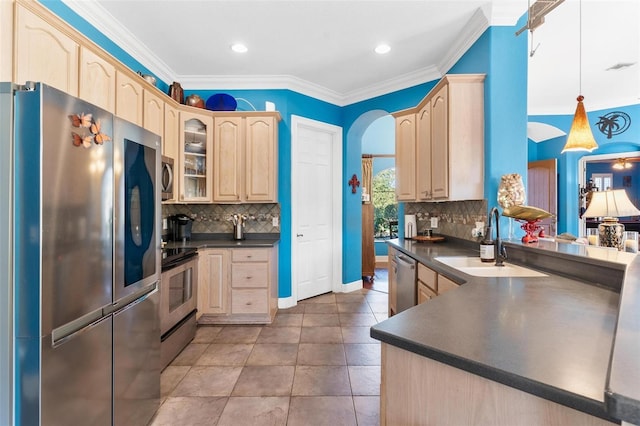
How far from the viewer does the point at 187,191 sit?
3484mm

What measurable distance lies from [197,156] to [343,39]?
2.07 metres

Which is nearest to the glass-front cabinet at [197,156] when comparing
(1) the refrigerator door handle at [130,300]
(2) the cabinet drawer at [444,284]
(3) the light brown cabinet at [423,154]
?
(1) the refrigerator door handle at [130,300]

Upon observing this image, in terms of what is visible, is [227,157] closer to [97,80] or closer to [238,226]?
[238,226]

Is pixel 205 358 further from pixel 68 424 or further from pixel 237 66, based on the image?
pixel 237 66

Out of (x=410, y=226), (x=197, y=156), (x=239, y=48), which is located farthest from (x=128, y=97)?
(x=410, y=226)

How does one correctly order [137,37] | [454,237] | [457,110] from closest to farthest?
[457,110], [137,37], [454,237]

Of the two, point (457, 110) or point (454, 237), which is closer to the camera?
point (457, 110)

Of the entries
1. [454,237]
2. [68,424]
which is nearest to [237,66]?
[454,237]

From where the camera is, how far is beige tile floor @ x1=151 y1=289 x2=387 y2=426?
6.27 ft

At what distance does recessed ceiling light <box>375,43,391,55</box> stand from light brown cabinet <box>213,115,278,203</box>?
136 centimetres

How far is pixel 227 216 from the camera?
12.9 feet

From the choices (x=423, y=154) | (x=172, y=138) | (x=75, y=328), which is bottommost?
(x=75, y=328)

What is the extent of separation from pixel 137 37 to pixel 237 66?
102 centimetres

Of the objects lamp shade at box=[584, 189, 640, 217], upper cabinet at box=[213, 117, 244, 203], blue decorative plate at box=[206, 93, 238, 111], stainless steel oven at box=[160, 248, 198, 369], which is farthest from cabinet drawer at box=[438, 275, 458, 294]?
blue decorative plate at box=[206, 93, 238, 111]
